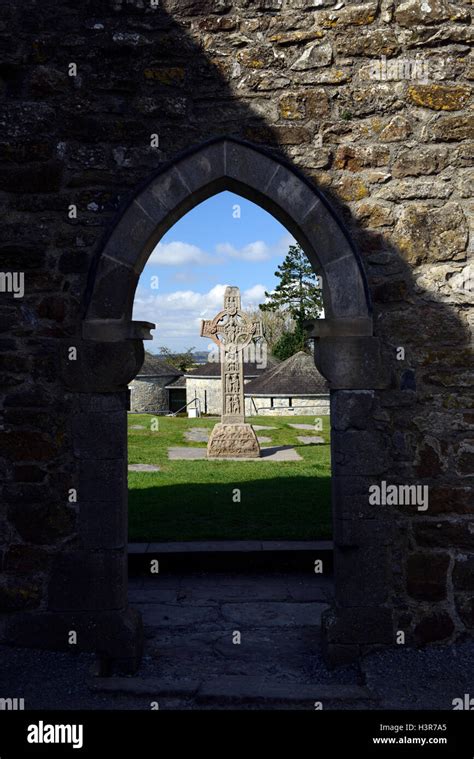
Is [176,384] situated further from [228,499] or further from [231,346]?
[228,499]

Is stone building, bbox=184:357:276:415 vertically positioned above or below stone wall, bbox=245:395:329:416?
above

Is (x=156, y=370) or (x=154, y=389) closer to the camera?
(x=154, y=389)

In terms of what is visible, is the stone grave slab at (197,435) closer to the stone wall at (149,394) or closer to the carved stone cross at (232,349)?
the carved stone cross at (232,349)

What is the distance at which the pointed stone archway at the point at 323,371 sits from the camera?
388cm

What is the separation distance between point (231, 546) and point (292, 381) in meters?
16.6

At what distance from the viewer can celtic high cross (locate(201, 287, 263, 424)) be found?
1261cm

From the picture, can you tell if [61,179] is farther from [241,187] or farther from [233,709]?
[233,709]

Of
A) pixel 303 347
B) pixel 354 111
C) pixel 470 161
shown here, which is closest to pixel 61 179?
pixel 354 111

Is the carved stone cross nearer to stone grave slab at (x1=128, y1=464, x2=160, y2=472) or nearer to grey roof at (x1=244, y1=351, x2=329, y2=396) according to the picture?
stone grave slab at (x1=128, y1=464, x2=160, y2=472)

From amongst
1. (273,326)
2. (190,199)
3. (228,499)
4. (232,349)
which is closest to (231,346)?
(232,349)

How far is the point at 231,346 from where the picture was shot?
41.5ft

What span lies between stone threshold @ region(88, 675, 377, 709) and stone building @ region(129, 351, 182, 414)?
26.0 meters

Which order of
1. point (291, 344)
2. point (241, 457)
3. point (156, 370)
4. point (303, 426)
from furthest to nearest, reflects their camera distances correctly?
point (156, 370), point (291, 344), point (303, 426), point (241, 457)

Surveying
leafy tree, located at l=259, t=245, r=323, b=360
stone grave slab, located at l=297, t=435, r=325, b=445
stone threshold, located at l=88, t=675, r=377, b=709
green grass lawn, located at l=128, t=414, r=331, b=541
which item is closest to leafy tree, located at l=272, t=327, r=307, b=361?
leafy tree, located at l=259, t=245, r=323, b=360
